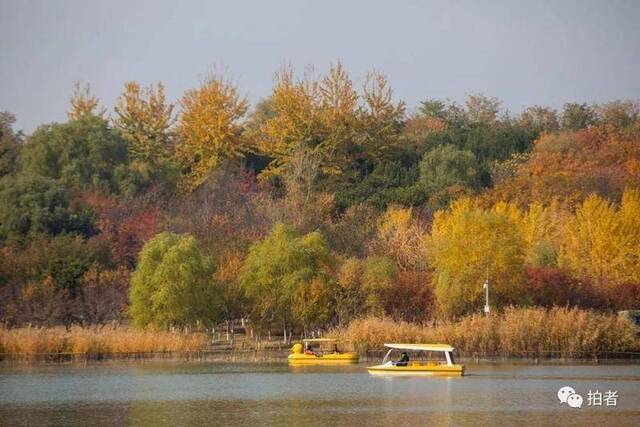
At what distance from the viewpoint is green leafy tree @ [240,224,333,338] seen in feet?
205

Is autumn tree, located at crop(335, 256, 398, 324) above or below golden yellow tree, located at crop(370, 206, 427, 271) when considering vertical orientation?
below

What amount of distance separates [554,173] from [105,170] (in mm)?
30902

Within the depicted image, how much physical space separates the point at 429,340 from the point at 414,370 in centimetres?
538

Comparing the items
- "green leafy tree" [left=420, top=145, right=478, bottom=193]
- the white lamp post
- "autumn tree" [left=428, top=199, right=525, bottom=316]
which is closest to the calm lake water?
the white lamp post

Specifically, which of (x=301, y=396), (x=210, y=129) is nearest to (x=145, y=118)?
(x=210, y=129)

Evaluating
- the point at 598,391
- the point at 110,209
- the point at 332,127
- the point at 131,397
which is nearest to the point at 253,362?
the point at 131,397

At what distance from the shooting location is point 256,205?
3484 inches

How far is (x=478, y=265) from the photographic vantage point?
63469mm

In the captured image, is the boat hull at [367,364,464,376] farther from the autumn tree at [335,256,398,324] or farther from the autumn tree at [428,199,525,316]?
the autumn tree at [428,199,525,316]

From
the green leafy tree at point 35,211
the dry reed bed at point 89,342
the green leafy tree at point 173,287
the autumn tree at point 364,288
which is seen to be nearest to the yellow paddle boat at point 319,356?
the dry reed bed at point 89,342

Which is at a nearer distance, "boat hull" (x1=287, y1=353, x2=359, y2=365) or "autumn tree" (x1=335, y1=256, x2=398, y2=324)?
"boat hull" (x1=287, y1=353, x2=359, y2=365)

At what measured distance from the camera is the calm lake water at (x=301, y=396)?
37062 millimetres

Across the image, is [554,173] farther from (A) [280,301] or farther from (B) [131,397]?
(B) [131,397]

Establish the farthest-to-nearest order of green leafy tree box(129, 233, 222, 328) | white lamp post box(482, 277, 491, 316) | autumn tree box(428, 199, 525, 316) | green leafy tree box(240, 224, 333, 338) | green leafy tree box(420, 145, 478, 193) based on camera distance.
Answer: green leafy tree box(420, 145, 478, 193), autumn tree box(428, 199, 525, 316), green leafy tree box(240, 224, 333, 338), green leafy tree box(129, 233, 222, 328), white lamp post box(482, 277, 491, 316)
